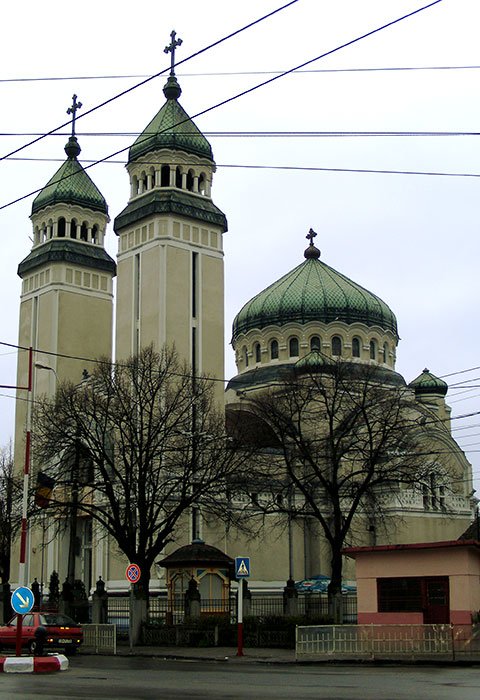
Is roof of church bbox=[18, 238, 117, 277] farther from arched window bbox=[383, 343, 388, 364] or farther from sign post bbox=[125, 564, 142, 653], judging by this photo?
sign post bbox=[125, 564, 142, 653]

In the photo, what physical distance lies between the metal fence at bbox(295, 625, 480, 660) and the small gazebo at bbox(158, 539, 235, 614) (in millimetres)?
13343

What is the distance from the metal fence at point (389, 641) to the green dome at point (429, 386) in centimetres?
4833

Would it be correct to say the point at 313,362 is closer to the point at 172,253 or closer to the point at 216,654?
the point at 172,253

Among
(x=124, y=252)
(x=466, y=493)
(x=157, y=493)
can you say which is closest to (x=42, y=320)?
(x=124, y=252)

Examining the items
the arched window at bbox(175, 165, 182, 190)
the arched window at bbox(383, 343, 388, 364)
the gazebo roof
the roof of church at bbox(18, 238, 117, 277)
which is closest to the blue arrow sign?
the gazebo roof

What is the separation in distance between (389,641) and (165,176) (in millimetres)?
37097

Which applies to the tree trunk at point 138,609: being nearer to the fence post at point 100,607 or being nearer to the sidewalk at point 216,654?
the sidewalk at point 216,654

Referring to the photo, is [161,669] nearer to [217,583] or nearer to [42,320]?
[217,583]

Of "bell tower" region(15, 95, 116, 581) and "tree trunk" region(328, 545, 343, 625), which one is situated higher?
"bell tower" region(15, 95, 116, 581)

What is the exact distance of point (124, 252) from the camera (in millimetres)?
57594

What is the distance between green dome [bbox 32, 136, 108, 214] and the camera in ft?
216

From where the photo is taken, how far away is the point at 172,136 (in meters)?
57.0

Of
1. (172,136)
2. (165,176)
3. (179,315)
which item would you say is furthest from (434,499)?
(172,136)

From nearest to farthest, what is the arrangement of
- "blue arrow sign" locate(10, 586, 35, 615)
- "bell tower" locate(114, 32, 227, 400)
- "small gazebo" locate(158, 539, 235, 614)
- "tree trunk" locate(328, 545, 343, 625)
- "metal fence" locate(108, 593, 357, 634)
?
"blue arrow sign" locate(10, 586, 35, 615)
"tree trunk" locate(328, 545, 343, 625)
"metal fence" locate(108, 593, 357, 634)
"small gazebo" locate(158, 539, 235, 614)
"bell tower" locate(114, 32, 227, 400)
